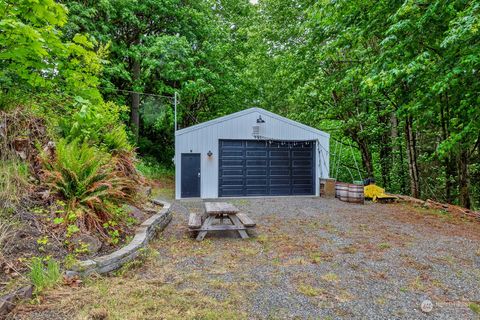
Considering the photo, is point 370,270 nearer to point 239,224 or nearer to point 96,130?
point 239,224

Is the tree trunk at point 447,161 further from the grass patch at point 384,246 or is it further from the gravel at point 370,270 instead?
the grass patch at point 384,246

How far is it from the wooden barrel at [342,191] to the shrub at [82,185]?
23.9ft

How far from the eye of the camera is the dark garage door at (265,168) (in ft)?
33.5

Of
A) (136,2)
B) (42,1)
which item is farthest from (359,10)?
(136,2)

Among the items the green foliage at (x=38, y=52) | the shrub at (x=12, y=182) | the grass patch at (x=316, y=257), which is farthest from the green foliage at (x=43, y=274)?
the grass patch at (x=316, y=257)

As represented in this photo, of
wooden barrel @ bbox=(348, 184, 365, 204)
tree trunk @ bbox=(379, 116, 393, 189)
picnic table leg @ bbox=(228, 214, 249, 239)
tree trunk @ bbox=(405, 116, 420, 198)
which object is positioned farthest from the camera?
tree trunk @ bbox=(379, 116, 393, 189)

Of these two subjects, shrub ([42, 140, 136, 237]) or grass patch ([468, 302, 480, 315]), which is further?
shrub ([42, 140, 136, 237])

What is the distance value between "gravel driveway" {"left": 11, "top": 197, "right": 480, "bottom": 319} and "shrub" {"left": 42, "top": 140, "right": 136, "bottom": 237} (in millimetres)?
912

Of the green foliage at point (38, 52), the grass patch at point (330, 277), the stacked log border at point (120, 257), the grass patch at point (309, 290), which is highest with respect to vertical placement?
the green foliage at point (38, 52)

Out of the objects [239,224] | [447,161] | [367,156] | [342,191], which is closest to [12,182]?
[239,224]

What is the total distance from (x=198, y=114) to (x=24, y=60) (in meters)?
12.2

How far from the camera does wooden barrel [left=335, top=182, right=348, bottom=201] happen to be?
30.2ft

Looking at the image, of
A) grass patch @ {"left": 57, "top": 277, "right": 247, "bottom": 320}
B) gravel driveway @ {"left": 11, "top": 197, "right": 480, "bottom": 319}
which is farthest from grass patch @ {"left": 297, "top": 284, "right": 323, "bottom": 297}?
grass patch @ {"left": 57, "top": 277, "right": 247, "bottom": 320}

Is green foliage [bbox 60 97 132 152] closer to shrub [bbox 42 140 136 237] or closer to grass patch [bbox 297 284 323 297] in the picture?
shrub [bbox 42 140 136 237]
